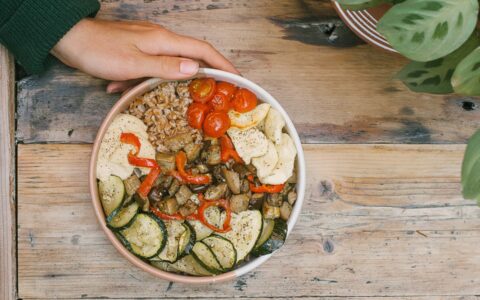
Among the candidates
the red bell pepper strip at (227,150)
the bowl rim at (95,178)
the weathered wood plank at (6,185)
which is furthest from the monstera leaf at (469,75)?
the weathered wood plank at (6,185)

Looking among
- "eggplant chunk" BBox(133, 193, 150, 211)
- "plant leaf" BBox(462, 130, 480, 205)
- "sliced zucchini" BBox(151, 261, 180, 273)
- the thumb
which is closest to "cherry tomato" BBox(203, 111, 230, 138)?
the thumb

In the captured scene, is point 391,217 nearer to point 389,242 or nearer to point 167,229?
point 389,242

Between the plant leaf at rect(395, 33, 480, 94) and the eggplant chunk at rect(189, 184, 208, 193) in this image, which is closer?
the plant leaf at rect(395, 33, 480, 94)

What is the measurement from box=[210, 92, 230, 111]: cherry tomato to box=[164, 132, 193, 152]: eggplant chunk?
9 centimetres

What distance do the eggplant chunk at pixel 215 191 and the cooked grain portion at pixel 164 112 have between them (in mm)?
116

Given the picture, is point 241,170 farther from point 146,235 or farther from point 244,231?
point 146,235

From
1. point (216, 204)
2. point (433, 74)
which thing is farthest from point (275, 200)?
point (433, 74)

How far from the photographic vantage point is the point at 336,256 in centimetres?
137

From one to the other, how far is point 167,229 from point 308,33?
615mm

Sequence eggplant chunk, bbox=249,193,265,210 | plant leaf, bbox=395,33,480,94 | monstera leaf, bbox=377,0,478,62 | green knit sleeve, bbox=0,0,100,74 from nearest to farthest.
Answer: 1. monstera leaf, bbox=377,0,478,62
2. plant leaf, bbox=395,33,480,94
3. green knit sleeve, bbox=0,0,100,74
4. eggplant chunk, bbox=249,193,265,210

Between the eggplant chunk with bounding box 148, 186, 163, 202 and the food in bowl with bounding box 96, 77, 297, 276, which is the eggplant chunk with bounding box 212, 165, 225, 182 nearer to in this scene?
the food in bowl with bounding box 96, 77, 297, 276

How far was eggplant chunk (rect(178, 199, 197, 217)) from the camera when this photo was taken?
1231 millimetres

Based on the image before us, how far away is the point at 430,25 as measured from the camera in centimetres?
86

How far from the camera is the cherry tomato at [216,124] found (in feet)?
3.97
